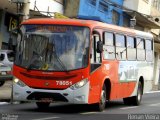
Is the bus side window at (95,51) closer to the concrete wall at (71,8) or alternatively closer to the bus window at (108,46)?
the bus window at (108,46)

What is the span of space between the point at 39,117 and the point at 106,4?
92.1 ft

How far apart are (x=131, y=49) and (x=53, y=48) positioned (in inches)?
211

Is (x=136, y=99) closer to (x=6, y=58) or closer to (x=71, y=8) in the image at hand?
(x=6, y=58)

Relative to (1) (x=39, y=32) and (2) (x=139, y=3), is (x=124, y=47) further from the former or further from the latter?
(2) (x=139, y=3)

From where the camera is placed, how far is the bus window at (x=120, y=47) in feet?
65.6

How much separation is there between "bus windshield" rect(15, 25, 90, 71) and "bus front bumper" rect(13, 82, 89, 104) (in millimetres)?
645

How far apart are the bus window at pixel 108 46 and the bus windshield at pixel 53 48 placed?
62.2 inches

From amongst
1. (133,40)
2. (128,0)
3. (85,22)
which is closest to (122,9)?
(128,0)

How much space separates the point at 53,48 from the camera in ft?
56.1

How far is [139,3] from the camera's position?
51.1m

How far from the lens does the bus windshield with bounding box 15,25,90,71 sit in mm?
16875

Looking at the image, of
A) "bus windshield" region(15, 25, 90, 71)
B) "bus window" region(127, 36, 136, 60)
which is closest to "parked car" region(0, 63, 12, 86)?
"bus window" region(127, 36, 136, 60)

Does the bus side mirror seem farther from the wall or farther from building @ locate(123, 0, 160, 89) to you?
building @ locate(123, 0, 160, 89)

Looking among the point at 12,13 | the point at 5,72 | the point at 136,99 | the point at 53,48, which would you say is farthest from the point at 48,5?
the point at 53,48
